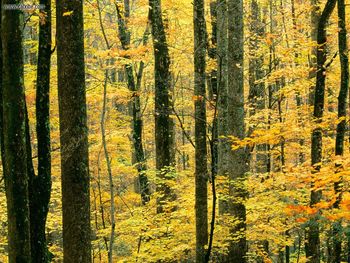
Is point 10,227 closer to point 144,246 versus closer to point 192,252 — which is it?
point 144,246

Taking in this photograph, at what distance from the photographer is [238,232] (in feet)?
32.4

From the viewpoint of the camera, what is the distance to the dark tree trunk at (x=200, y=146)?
8359 millimetres

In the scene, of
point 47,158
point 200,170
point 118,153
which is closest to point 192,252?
point 200,170

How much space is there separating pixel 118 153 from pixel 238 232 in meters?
12.9

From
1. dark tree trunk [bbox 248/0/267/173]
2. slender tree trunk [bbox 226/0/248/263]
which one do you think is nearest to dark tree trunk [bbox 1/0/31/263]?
slender tree trunk [bbox 226/0/248/263]

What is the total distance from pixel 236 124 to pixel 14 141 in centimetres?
699

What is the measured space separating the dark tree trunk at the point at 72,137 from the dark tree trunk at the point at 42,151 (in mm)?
1738

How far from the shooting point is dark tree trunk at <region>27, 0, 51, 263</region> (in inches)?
302

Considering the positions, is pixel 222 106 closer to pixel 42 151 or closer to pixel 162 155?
pixel 162 155

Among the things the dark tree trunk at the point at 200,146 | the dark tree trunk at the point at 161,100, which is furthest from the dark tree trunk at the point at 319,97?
the dark tree trunk at the point at 161,100

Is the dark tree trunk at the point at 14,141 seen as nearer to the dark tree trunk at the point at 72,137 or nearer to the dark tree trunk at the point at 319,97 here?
the dark tree trunk at the point at 72,137

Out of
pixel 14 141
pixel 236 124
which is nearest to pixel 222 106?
pixel 236 124

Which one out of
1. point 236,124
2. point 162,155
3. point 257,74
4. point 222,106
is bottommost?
point 162,155

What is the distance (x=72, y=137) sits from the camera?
6.18 m
